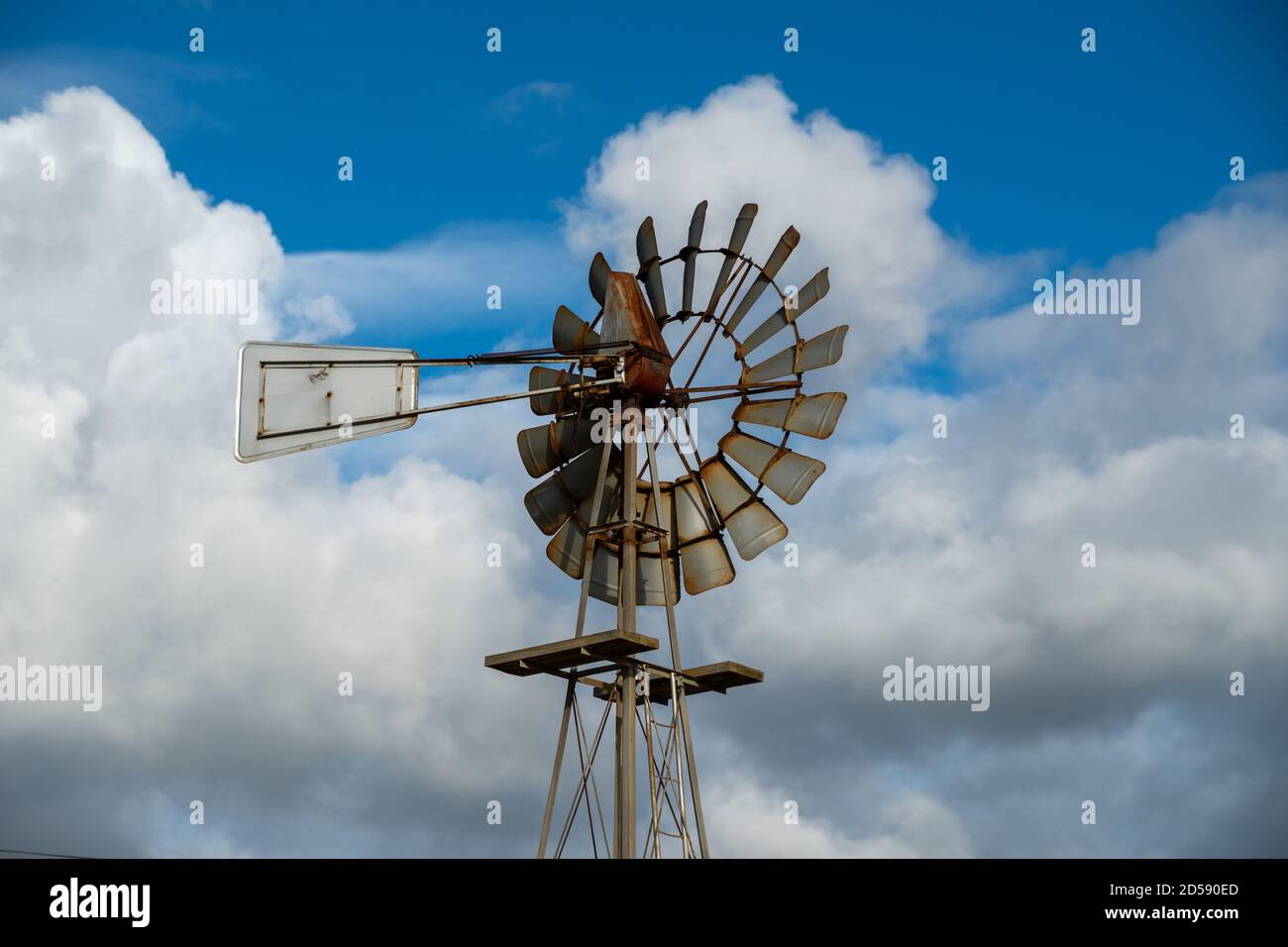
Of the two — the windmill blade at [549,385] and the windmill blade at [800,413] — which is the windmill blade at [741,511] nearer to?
the windmill blade at [800,413]

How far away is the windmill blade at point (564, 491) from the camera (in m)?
17.3

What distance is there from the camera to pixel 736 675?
15828mm

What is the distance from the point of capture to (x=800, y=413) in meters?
16.7

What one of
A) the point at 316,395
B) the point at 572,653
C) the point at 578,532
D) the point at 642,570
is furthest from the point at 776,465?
the point at 316,395

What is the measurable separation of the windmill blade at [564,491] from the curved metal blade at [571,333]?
1260 millimetres

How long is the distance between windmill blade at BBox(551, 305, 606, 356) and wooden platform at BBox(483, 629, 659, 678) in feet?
11.6

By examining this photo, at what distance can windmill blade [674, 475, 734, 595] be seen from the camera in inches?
675

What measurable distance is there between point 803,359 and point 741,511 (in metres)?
1.87

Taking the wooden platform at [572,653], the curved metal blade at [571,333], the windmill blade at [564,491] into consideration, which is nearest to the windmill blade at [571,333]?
the curved metal blade at [571,333]
